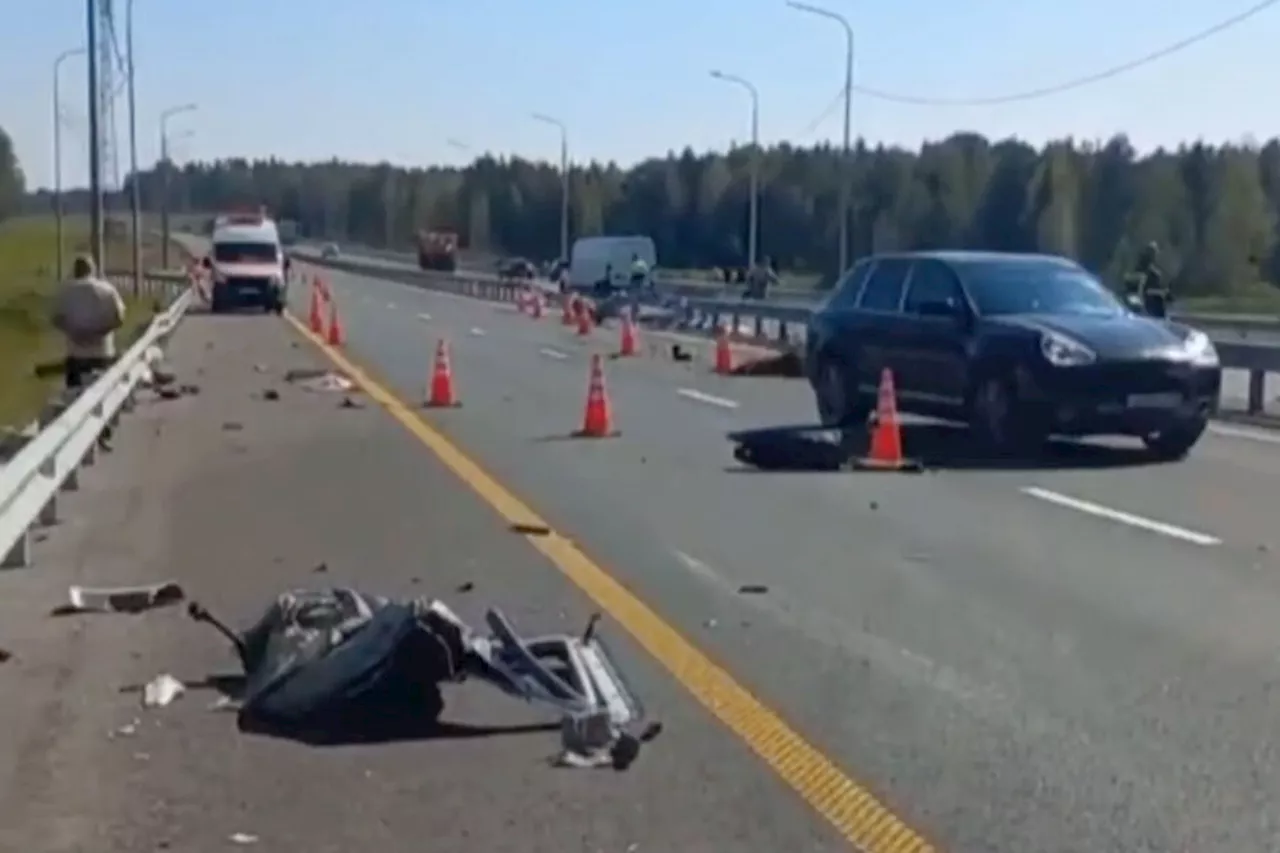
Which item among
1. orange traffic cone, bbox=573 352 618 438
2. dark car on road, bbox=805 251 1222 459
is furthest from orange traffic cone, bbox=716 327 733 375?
orange traffic cone, bbox=573 352 618 438

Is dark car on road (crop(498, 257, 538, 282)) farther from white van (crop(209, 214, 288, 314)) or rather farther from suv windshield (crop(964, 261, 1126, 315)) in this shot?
suv windshield (crop(964, 261, 1126, 315))

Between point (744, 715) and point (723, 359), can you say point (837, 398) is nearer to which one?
point (723, 359)

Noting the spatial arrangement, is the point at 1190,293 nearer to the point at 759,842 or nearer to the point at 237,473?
the point at 237,473

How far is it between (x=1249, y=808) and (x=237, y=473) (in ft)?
42.2

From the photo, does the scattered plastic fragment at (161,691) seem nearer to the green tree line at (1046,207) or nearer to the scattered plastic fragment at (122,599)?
the scattered plastic fragment at (122,599)

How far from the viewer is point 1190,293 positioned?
98.9 m

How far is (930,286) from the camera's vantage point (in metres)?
23.2

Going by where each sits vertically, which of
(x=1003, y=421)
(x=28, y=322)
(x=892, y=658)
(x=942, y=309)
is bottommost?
(x=28, y=322)

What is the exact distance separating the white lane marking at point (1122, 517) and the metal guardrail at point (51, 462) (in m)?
6.48

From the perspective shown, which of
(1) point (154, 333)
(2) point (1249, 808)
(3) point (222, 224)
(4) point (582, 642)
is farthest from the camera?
(3) point (222, 224)

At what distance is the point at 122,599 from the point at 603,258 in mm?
72309

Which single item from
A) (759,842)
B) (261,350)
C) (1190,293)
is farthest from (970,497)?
(1190,293)

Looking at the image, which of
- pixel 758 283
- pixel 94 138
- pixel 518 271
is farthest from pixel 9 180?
pixel 94 138

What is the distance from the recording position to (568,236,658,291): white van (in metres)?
82.9
